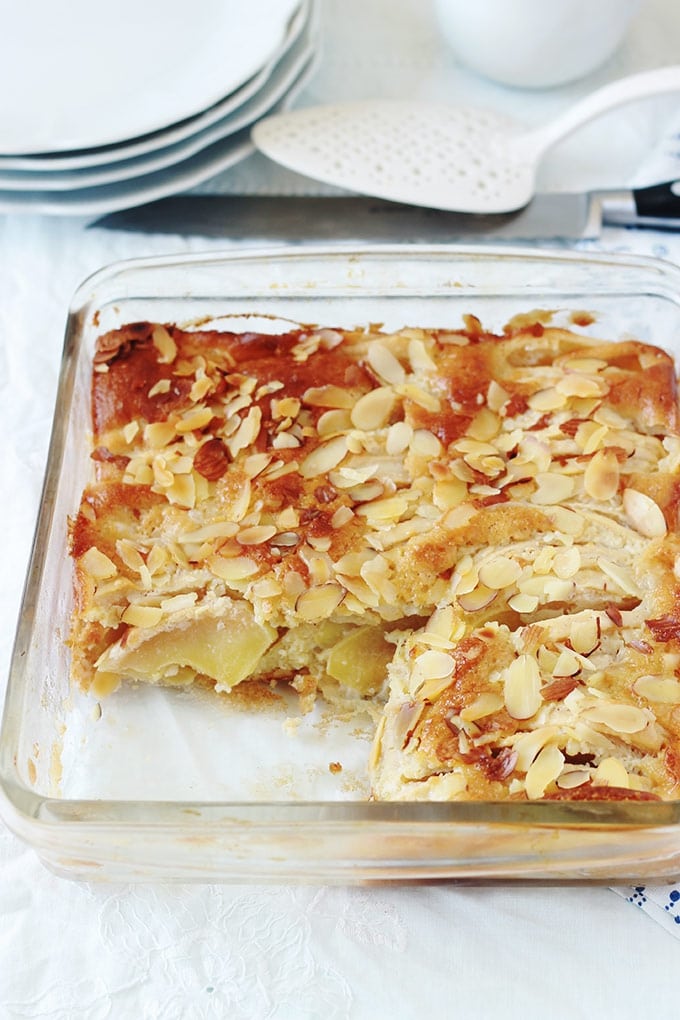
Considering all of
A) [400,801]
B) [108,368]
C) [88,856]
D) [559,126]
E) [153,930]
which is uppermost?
[559,126]

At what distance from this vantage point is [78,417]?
1.83m

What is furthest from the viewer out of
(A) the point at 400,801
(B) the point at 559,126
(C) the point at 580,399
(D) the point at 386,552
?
(B) the point at 559,126

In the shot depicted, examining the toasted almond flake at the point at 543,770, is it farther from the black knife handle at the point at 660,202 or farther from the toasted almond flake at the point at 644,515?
the black knife handle at the point at 660,202

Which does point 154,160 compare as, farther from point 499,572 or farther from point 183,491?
point 499,572

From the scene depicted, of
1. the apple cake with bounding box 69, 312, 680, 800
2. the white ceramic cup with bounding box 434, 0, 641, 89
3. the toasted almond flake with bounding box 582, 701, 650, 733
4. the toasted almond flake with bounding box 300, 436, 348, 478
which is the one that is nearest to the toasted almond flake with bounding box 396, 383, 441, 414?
the apple cake with bounding box 69, 312, 680, 800

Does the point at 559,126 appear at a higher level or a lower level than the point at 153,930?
higher

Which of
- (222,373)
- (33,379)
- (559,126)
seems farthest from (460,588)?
(559,126)

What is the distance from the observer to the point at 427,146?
7.58 ft

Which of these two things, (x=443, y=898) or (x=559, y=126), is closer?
(x=443, y=898)

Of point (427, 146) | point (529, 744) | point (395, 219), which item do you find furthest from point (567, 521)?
point (427, 146)

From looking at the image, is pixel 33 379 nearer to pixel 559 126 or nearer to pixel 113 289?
pixel 113 289

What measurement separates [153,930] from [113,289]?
3.45 ft

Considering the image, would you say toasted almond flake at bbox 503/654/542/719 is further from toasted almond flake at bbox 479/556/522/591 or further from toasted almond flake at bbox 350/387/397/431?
toasted almond flake at bbox 350/387/397/431

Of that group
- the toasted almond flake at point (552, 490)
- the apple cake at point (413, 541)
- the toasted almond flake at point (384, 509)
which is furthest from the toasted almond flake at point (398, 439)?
the toasted almond flake at point (552, 490)
